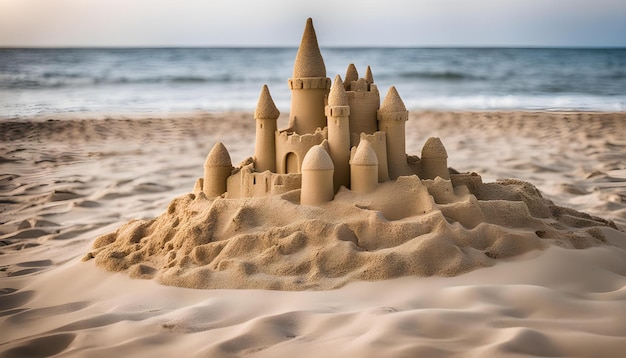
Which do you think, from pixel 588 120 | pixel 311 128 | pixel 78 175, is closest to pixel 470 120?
pixel 588 120

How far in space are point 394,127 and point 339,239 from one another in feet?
4.11

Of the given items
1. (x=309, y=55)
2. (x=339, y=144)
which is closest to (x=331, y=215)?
(x=339, y=144)

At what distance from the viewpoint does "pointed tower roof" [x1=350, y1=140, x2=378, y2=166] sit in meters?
4.83

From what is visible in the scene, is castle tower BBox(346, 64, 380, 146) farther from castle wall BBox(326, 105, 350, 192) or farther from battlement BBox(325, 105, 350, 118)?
battlement BBox(325, 105, 350, 118)

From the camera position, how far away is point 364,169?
4.87 metres

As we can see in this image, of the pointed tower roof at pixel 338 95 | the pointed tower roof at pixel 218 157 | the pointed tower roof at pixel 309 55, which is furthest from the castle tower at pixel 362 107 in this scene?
the pointed tower roof at pixel 218 157

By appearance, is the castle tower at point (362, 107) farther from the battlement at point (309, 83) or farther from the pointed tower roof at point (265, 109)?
the pointed tower roof at point (265, 109)

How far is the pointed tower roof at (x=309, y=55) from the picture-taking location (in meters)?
5.36

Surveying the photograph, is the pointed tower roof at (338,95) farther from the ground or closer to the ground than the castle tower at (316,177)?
farther from the ground

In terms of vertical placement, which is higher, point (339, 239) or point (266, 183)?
point (266, 183)

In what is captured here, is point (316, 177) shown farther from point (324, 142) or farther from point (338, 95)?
point (338, 95)

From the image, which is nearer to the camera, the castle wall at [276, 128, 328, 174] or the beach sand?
the beach sand

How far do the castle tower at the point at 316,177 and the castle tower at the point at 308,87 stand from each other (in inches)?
24.9

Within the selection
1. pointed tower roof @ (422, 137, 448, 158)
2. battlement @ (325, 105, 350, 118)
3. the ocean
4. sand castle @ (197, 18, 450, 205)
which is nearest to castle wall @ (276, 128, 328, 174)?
sand castle @ (197, 18, 450, 205)
